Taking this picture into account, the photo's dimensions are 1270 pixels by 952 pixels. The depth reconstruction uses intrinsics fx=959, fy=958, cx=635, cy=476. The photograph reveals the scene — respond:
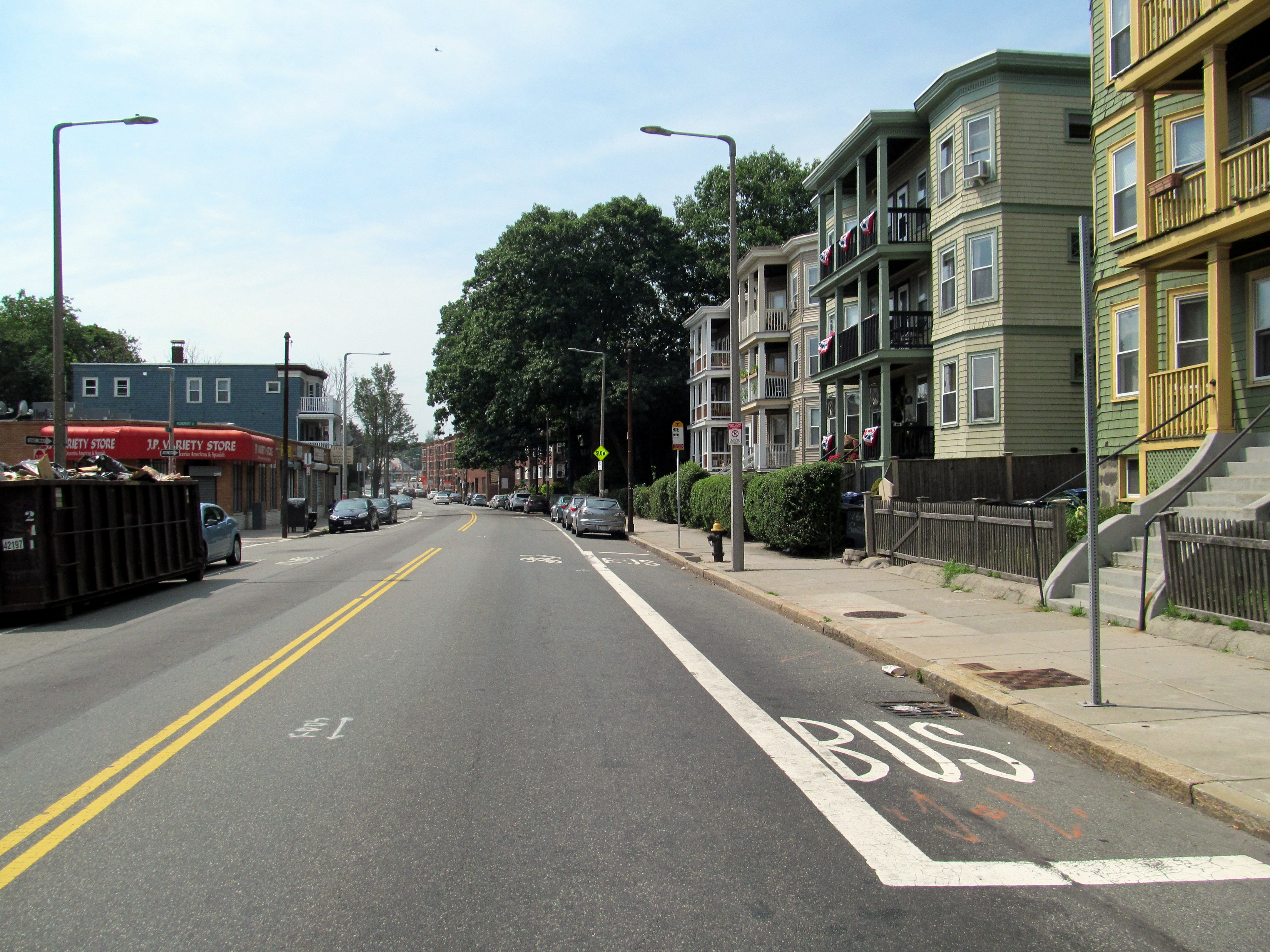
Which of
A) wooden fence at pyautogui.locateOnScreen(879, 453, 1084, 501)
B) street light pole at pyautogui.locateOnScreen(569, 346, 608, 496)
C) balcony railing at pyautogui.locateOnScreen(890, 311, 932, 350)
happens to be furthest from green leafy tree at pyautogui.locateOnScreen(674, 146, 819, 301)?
wooden fence at pyautogui.locateOnScreen(879, 453, 1084, 501)

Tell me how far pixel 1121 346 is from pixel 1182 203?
146 inches

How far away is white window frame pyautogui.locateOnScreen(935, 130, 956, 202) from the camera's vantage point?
79.5 ft

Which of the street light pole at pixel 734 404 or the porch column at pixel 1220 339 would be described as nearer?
the porch column at pixel 1220 339

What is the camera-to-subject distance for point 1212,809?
511cm

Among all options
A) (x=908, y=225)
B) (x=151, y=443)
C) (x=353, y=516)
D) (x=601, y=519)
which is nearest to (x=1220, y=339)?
(x=908, y=225)

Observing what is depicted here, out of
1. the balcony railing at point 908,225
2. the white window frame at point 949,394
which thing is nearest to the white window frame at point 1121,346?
the white window frame at point 949,394

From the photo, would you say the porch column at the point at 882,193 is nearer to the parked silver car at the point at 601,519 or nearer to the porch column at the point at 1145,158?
the porch column at the point at 1145,158

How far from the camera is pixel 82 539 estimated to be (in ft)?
44.1

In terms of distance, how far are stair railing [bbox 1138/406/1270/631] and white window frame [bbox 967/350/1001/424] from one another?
10317mm

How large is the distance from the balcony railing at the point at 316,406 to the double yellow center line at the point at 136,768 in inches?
2332

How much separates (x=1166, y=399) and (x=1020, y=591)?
440cm

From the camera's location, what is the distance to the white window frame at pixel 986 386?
904 inches

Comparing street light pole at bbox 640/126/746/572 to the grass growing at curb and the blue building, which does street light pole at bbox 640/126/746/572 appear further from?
the blue building

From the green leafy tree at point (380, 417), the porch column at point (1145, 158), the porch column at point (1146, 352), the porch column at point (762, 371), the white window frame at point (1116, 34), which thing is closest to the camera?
the porch column at point (1145, 158)
